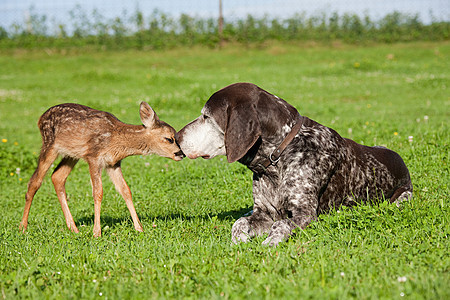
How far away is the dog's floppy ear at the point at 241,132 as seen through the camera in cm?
505

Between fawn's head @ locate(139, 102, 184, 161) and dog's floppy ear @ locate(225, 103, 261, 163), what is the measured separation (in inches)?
65.9

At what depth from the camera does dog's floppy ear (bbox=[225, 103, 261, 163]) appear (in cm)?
505

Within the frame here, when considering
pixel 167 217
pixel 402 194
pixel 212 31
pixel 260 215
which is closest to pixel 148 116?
pixel 167 217

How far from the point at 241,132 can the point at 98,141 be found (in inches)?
88.6

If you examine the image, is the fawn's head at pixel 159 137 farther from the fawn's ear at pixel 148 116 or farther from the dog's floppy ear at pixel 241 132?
the dog's floppy ear at pixel 241 132

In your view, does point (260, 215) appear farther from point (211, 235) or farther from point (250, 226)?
point (211, 235)

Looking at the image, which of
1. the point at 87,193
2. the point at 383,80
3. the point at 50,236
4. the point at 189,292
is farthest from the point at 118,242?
the point at 383,80

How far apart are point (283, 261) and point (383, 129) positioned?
23.9ft

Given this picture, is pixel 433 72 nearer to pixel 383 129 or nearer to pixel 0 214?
pixel 383 129

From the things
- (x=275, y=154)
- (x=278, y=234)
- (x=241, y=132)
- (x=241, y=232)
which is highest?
(x=241, y=132)

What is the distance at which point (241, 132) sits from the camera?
5.07 meters

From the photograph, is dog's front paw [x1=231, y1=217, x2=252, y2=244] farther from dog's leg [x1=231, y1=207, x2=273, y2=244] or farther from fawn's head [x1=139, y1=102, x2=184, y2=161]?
fawn's head [x1=139, y1=102, x2=184, y2=161]

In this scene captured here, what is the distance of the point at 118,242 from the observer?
17.7 feet

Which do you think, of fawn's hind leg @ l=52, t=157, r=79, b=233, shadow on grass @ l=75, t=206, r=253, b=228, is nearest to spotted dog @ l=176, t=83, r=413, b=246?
shadow on grass @ l=75, t=206, r=253, b=228
